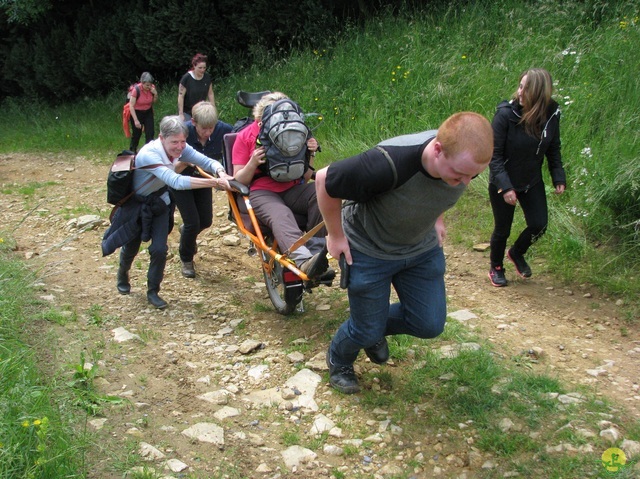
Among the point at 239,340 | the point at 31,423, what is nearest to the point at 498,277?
the point at 239,340

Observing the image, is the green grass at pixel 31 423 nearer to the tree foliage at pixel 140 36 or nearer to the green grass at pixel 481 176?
the green grass at pixel 481 176

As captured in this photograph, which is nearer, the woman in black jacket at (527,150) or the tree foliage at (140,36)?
the woman in black jacket at (527,150)

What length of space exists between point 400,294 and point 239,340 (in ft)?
5.99

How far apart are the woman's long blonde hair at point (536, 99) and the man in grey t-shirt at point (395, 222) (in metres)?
1.96

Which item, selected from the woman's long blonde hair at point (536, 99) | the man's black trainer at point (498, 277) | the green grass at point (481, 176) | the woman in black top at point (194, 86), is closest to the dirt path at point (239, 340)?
the man's black trainer at point (498, 277)

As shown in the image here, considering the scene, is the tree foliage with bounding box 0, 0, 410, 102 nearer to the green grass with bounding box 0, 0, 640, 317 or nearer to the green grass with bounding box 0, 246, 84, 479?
the green grass with bounding box 0, 0, 640, 317

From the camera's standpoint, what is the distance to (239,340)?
534cm

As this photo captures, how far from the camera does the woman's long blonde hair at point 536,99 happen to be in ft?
17.3

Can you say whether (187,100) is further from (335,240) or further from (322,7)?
(335,240)

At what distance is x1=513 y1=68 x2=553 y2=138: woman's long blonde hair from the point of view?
527 centimetres

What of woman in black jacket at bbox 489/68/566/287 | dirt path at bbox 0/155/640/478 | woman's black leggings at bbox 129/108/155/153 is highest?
woman in black jacket at bbox 489/68/566/287

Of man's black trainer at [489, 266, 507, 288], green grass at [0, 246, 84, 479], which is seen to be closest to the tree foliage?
man's black trainer at [489, 266, 507, 288]

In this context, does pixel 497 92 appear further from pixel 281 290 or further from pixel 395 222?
pixel 395 222

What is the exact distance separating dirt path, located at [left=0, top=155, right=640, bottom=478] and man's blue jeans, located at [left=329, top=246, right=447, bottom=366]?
657mm
